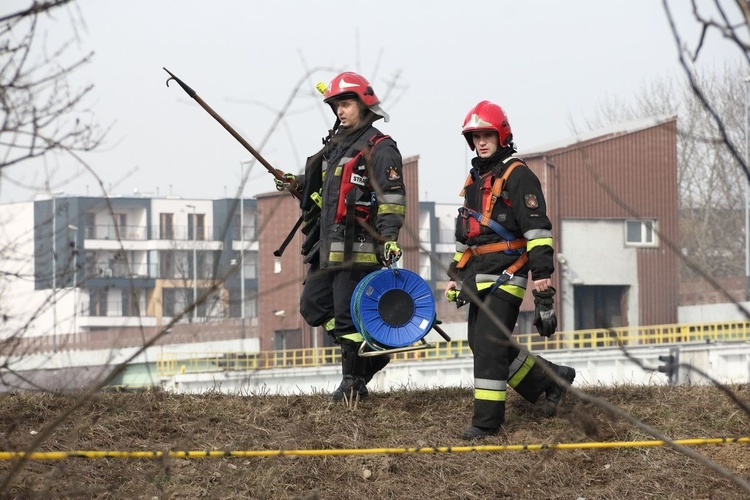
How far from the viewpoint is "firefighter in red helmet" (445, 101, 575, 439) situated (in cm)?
648

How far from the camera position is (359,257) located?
7.41m

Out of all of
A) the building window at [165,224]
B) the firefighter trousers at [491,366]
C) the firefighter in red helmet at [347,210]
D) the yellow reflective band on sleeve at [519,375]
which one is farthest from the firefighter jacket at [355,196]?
the building window at [165,224]

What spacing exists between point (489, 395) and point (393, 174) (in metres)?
1.49

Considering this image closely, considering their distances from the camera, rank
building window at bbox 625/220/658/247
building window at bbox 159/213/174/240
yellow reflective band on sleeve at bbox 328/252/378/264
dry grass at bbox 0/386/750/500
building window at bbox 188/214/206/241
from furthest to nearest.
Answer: building window at bbox 159/213/174/240
building window at bbox 625/220/658/247
building window at bbox 188/214/206/241
yellow reflective band on sleeve at bbox 328/252/378/264
dry grass at bbox 0/386/750/500

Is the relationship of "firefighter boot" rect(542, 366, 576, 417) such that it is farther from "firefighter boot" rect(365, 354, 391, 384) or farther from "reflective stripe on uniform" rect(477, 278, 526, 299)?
"firefighter boot" rect(365, 354, 391, 384)

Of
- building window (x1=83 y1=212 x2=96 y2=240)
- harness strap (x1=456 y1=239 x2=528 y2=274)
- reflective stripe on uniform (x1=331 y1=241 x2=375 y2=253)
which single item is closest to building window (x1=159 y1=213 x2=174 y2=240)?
building window (x1=83 y1=212 x2=96 y2=240)

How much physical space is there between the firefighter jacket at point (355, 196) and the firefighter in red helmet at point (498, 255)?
48 cm

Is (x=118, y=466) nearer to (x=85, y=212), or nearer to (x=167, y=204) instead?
(x=85, y=212)

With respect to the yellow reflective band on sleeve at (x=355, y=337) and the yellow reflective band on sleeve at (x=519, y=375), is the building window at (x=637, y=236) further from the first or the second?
the yellow reflective band on sleeve at (x=519, y=375)

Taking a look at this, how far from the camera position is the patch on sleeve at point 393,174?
706 cm

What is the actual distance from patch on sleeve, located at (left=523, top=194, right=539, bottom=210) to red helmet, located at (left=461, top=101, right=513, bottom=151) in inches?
17.5

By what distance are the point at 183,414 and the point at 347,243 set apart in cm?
144

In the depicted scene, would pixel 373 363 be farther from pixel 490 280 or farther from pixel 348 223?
pixel 490 280

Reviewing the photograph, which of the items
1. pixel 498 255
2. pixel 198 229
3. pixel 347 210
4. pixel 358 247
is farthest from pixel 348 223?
pixel 198 229
